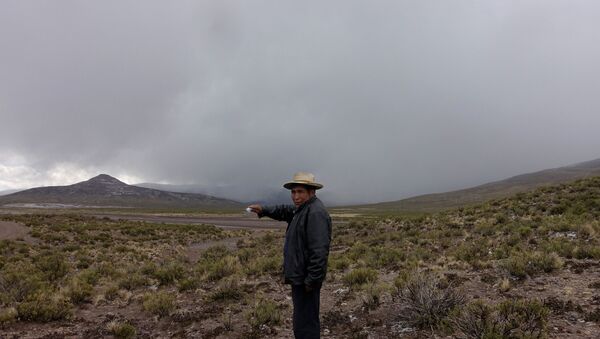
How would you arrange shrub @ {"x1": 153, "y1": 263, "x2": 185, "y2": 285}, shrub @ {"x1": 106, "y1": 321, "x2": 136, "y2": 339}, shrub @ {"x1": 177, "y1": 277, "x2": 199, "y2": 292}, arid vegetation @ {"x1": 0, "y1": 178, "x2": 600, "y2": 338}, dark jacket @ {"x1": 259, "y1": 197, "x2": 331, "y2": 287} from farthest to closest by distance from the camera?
shrub @ {"x1": 153, "y1": 263, "x2": 185, "y2": 285}
shrub @ {"x1": 177, "y1": 277, "x2": 199, "y2": 292}
shrub @ {"x1": 106, "y1": 321, "x2": 136, "y2": 339}
arid vegetation @ {"x1": 0, "y1": 178, "x2": 600, "y2": 338}
dark jacket @ {"x1": 259, "y1": 197, "x2": 331, "y2": 287}

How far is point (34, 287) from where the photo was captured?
37.1 feet

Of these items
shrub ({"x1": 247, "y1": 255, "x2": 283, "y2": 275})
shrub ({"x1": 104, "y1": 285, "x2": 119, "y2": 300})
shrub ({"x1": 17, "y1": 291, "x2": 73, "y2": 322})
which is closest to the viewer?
shrub ({"x1": 17, "y1": 291, "x2": 73, "y2": 322})

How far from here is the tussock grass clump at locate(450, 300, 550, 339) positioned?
232 inches

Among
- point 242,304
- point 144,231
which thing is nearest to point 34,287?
point 242,304

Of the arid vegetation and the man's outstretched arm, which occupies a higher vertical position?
the man's outstretched arm

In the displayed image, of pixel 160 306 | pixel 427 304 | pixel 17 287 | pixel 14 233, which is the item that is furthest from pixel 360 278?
pixel 14 233

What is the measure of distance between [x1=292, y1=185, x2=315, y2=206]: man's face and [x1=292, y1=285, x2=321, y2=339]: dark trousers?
48.0 inches

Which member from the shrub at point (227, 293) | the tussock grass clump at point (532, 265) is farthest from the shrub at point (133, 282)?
the tussock grass clump at point (532, 265)

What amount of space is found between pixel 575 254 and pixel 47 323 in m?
14.5

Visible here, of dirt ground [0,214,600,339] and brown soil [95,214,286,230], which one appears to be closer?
dirt ground [0,214,600,339]

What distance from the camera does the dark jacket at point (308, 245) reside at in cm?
502

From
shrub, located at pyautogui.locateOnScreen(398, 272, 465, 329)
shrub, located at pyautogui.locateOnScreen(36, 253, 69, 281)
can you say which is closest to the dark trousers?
shrub, located at pyautogui.locateOnScreen(398, 272, 465, 329)

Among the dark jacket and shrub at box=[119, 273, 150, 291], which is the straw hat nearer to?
the dark jacket

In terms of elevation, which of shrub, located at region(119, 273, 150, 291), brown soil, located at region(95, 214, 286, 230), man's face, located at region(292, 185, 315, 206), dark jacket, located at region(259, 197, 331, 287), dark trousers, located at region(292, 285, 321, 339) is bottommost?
brown soil, located at region(95, 214, 286, 230)
